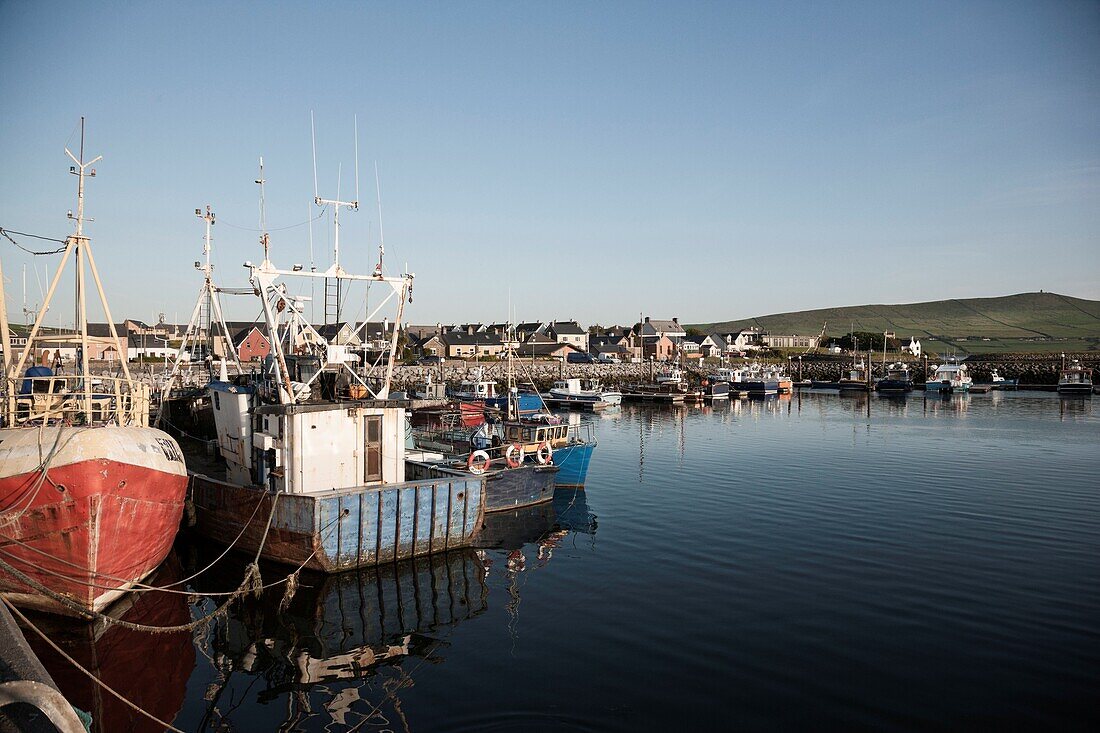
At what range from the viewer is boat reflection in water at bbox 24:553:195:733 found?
39.4 ft

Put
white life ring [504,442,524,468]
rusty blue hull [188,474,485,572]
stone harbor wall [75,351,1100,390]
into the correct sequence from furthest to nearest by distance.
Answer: stone harbor wall [75,351,1100,390]
white life ring [504,442,524,468]
rusty blue hull [188,474,485,572]

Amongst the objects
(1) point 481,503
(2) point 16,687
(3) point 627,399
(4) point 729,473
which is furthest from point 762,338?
(2) point 16,687

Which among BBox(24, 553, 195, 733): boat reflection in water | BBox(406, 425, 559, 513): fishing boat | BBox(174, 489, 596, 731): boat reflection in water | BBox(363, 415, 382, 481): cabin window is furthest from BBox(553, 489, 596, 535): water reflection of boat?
BBox(24, 553, 195, 733): boat reflection in water

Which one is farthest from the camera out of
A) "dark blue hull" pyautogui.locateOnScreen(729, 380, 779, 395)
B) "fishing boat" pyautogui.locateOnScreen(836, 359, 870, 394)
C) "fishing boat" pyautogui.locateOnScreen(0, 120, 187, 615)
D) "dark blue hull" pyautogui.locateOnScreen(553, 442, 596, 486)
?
"fishing boat" pyautogui.locateOnScreen(836, 359, 870, 394)

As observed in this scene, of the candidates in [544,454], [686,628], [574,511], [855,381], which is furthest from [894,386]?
[686,628]

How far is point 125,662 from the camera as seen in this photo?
13.6 metres

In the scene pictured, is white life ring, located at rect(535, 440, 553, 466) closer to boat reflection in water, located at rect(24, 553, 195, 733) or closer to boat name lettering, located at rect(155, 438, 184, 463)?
boat name lettering, located at rect(155, 438, 184, 463)

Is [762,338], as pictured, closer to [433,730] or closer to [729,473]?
[729,473]

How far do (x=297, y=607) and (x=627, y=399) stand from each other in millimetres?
74188

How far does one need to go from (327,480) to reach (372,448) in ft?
4.99

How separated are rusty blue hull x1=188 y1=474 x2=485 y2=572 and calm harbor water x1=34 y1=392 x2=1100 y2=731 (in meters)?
0.66

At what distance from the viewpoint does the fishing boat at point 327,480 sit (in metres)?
18.2

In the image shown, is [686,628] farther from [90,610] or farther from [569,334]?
[569,334]

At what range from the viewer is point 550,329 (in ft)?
502
